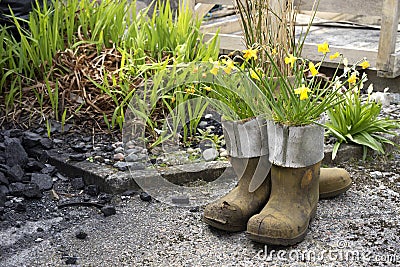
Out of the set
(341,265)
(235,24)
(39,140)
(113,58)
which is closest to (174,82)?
(113,58)

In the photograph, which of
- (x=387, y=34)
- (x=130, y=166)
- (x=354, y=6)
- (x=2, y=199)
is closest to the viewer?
→ (x=2, y=199)

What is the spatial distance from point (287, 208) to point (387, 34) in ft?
7.38

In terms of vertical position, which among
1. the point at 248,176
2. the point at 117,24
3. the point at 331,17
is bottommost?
the point at 331,17

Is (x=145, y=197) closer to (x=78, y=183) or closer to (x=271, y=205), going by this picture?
(x=78, y=183)

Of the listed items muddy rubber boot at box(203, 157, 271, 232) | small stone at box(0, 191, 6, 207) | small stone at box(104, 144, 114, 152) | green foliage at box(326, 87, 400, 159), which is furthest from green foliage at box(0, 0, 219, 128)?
muddy rubber boot at box(203, 157, 271, 232)

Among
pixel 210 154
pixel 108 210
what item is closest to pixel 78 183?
pixel 108 210

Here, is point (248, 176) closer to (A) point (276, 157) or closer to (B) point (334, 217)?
(A) point (276, 157)

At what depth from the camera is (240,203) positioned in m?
2.19

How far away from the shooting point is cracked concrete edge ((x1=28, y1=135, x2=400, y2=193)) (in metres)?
2.53

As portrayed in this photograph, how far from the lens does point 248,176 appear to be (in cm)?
224

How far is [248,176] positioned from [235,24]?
3.16 meters

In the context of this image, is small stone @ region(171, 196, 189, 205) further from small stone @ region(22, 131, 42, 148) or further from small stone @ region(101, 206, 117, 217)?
small stone @ region(22, 131, 42, 148)

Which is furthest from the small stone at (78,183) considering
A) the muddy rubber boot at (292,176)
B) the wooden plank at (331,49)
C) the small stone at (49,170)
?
the wooden plank at (331,49)

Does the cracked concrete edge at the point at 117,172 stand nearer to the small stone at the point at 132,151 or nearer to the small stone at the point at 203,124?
the small stone at the point at 132,151
